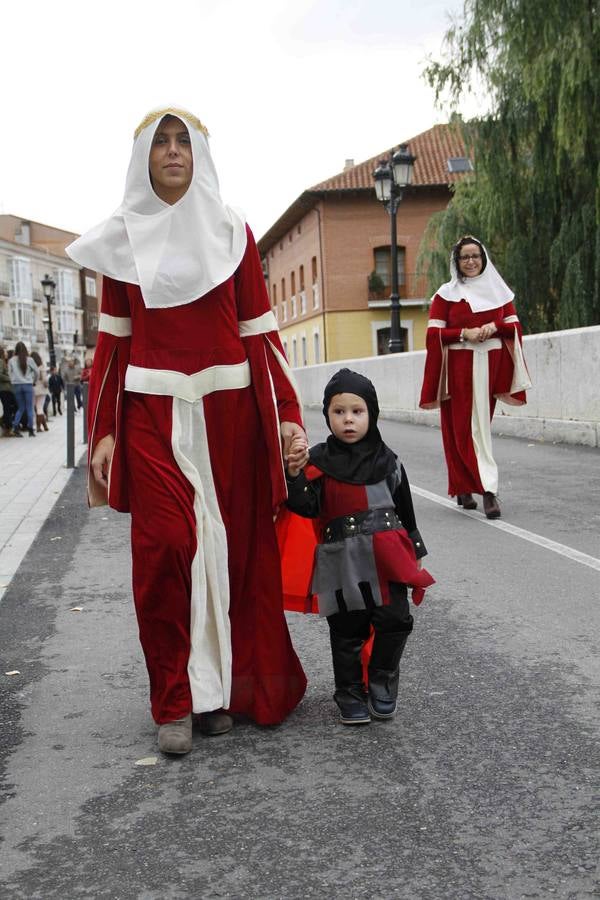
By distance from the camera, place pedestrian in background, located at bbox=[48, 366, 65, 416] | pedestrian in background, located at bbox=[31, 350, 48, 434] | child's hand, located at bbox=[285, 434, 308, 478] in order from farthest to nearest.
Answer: pedestrian in background, located at bbox=[48, 366, 65, 416], pedestrian in background, located at bbox=[31, 350, 48, 434], child's hand, located at bbox=[285, 434, 308, 478]

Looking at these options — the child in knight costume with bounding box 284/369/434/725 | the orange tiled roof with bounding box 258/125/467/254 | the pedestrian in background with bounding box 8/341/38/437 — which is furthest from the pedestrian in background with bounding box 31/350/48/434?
the orange tiled roof with bounding box 258/125/467/254

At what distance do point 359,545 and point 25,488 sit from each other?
894 cm

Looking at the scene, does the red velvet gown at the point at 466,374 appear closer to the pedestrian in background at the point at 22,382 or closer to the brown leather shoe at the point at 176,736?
the brown leather shoe at the point at 176,736

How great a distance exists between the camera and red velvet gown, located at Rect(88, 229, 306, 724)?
12.0ft

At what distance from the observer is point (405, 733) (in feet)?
12.1

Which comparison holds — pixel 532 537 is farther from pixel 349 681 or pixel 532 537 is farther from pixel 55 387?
pixel 55 387

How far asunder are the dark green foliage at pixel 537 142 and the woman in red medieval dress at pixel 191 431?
51.5 ft

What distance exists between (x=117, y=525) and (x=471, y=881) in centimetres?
677

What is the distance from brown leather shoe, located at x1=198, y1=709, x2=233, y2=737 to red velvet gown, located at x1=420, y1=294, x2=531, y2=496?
5.04 m

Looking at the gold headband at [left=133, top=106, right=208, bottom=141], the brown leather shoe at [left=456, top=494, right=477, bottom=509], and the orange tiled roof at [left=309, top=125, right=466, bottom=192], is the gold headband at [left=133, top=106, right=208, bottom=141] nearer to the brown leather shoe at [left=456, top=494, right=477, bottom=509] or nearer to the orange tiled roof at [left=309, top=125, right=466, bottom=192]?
the brown leather shoe at [left=456, top=494, right=477, bottom=509]

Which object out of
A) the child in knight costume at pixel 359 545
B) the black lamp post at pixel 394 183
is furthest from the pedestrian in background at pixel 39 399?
the child in knight costume at pixel 359 545

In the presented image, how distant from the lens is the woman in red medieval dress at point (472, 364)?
8.50 meters

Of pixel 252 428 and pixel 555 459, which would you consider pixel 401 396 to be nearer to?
pixel 555 459

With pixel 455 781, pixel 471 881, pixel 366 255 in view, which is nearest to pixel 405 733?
pixel 455 781
